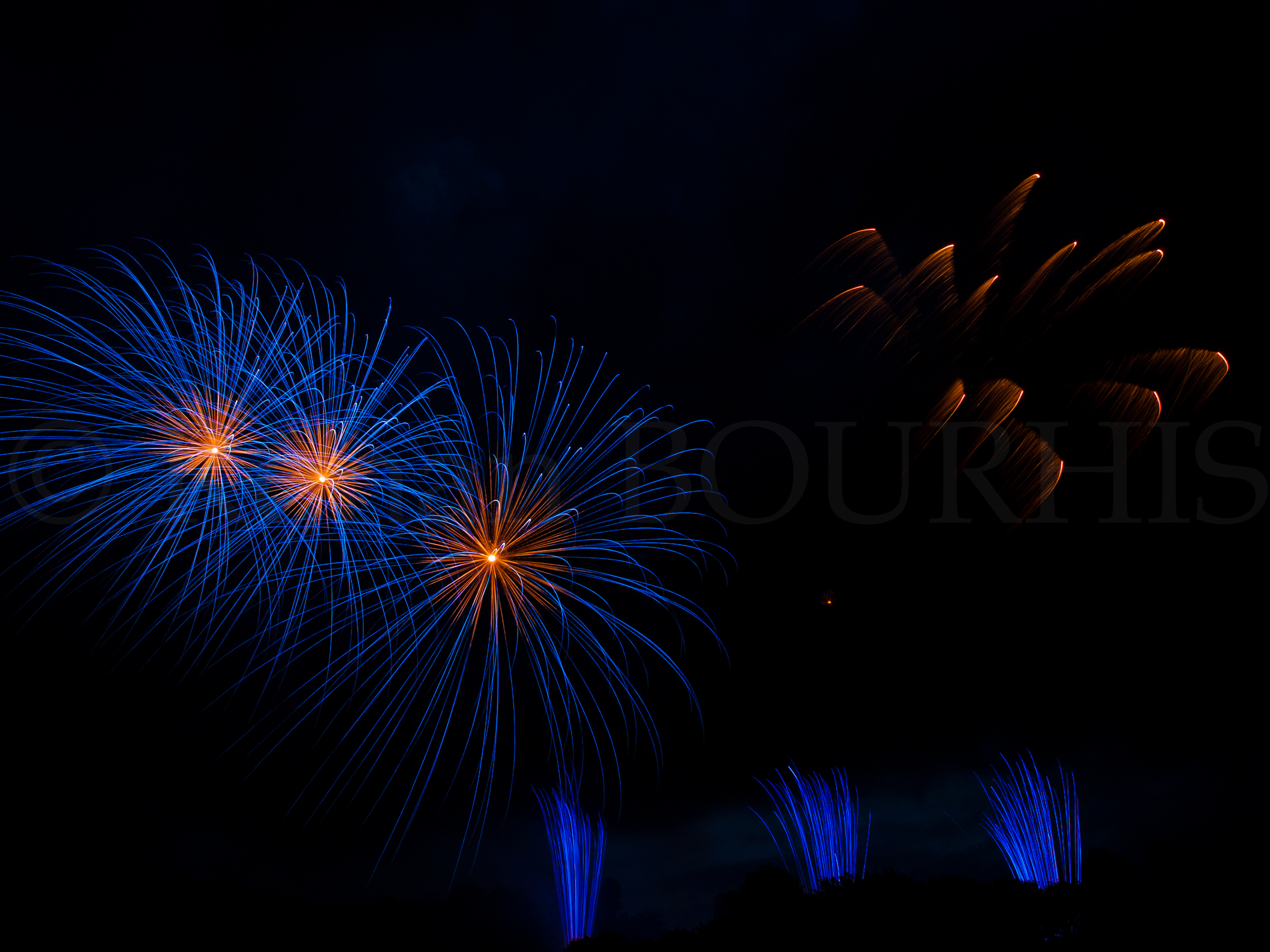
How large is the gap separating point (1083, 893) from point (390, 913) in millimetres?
52051

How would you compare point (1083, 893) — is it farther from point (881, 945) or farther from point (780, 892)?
point (780, 892)

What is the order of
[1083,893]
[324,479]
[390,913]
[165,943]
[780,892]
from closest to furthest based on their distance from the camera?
[324,479] < [1083,893] < [780,892] < [165,943] < [390,913]

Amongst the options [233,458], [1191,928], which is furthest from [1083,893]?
[233,458]

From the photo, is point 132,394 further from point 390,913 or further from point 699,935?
point 390,913

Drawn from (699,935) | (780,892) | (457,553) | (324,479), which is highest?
(324,479)

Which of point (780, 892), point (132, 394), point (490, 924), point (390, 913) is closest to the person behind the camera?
point (132, 394)

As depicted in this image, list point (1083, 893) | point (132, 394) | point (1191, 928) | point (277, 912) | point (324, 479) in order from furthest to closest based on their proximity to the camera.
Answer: point (277, 912), point (1083, 893), point (1191, 928), point (324, 479), point (132, 394)

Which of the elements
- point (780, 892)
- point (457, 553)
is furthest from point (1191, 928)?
point (457, 553)

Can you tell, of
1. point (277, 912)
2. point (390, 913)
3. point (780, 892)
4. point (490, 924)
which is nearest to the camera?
point (780, 892)

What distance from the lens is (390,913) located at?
55.2 m

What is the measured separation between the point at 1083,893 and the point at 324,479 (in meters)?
44.0

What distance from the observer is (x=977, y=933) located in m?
34.8

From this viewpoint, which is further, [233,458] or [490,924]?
[490,924]

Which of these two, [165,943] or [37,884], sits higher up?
[37,884]
